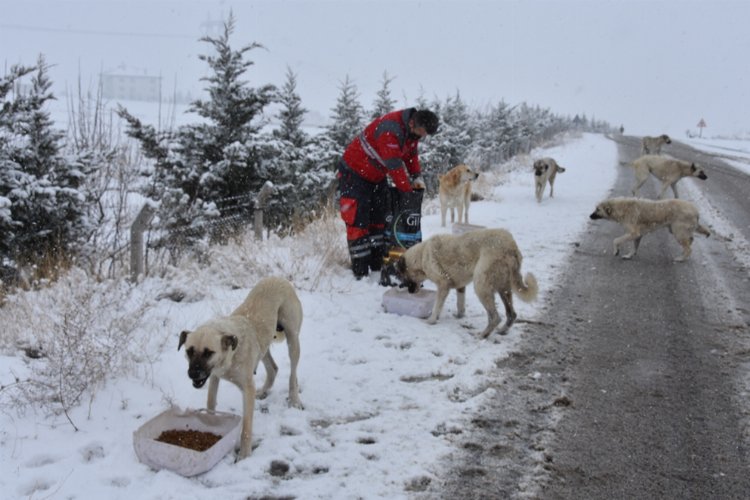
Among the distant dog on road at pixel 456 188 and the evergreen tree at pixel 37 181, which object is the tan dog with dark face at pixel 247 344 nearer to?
the evergreen tree at pixel 37 181

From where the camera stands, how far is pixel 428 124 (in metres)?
6.59

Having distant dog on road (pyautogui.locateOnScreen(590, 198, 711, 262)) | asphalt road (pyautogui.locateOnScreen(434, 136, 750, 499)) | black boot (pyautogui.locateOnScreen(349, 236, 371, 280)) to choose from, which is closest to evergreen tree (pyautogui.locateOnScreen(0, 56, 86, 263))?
black boot (pyautogui.locateOnScreen(349, 236, 371, 280))

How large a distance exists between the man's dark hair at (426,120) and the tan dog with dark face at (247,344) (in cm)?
Result: 315

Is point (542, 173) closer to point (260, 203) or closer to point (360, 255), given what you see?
point (260, 203)

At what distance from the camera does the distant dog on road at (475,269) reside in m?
5.71

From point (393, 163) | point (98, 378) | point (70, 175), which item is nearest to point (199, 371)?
point (98, 378)

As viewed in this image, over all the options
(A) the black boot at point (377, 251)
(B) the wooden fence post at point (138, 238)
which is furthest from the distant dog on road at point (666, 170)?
(B) the wooden fence post at point (138, 238)

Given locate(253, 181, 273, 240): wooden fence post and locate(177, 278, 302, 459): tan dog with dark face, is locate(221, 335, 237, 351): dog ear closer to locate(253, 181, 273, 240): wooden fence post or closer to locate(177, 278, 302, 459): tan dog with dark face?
locate(177, 278, 302, 459): tan dog with dark face

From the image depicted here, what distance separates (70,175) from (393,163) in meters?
5.25

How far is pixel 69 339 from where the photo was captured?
13.4 ft

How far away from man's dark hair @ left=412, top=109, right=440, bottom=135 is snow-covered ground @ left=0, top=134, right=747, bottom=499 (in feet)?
7.13

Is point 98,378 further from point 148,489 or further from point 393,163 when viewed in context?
point 393,163

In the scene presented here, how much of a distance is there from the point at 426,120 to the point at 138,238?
12.6ft

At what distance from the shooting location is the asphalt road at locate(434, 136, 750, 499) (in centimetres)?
335
